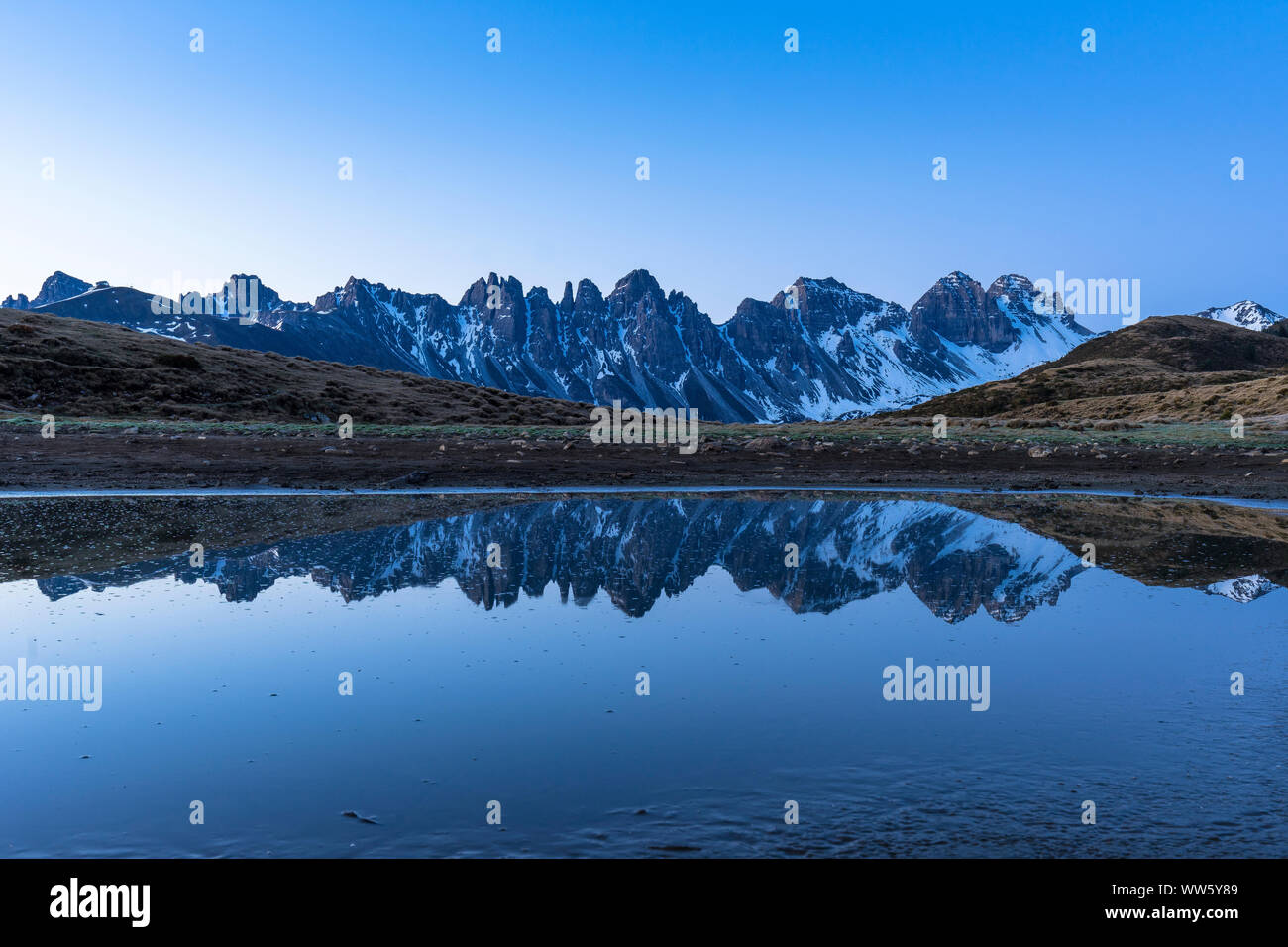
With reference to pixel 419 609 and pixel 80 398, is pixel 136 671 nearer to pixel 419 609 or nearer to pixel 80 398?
pixel 419 609

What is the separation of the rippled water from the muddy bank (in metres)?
14.9

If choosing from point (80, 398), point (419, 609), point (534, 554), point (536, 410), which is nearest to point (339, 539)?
point (534, 554)

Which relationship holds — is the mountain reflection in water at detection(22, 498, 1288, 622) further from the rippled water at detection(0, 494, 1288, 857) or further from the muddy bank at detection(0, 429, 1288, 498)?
the muddy bank at detection(0, 429, 1288, 498)

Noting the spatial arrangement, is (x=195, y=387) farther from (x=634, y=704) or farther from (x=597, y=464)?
(x=634, y=704)

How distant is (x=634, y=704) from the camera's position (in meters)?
9.24

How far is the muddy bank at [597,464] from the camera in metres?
33.3

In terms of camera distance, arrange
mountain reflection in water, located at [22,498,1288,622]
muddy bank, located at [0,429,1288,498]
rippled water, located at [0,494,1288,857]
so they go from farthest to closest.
A: muddy bank, located at [0,429,1288,498], mountain reflection in water, located at [22,498,1288,622], rippled water, located at [0,494,1288,857]

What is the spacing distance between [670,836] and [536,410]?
279 ft

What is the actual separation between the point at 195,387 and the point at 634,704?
78.7m

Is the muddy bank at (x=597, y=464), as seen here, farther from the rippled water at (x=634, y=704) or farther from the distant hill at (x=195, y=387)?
the distant hill at (x=195, y=387)

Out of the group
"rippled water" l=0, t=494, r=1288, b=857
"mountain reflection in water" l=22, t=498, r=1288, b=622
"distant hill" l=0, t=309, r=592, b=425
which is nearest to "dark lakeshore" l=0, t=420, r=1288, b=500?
"mountain reflection in water" l=22, t=498, r=1288, b=622

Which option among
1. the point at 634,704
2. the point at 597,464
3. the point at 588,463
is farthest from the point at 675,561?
the point at 588,463

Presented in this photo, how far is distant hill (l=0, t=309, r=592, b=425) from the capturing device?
230 feet
